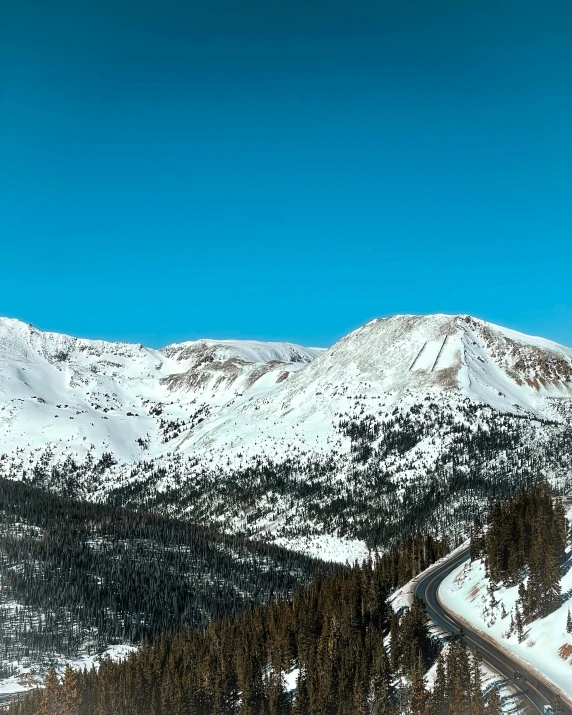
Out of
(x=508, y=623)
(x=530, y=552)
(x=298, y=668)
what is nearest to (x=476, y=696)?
(x=508, y=623)

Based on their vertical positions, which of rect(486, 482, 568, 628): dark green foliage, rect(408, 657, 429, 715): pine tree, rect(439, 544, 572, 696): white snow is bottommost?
rect(408, 657, 429, 715): pine tree

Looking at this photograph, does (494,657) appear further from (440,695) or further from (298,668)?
(298,668)

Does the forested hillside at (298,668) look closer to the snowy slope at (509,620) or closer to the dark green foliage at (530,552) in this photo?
the snowy slope at (509,620)

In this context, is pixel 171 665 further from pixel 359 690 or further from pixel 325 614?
pixel 359 690

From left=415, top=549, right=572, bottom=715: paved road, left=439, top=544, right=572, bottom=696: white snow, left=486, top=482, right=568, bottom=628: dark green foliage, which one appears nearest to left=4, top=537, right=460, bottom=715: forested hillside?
left=415, top=549, right=572, bottom=715: paved road

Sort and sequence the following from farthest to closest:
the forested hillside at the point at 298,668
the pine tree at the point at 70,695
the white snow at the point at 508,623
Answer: the pine tree at the point at 70,695 < the forested hillside at the point at 298,668 < the white snow at the point at 508,623

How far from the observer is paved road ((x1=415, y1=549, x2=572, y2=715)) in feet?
216

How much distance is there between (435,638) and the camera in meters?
91.5

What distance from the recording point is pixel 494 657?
79750 millimetres

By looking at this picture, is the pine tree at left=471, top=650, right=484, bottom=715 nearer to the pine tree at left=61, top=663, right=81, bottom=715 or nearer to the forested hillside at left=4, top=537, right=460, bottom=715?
the forested hillside at left=4, top=537, right=460, bottom=715

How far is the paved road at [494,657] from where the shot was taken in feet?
216

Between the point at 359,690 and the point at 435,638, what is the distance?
17.9 metres

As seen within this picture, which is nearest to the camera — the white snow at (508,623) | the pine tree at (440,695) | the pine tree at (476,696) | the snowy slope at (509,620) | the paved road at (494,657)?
the pine tree at (476,696)

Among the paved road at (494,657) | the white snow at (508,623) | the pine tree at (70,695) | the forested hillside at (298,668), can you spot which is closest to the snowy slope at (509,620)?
the white snow at (508,623)
